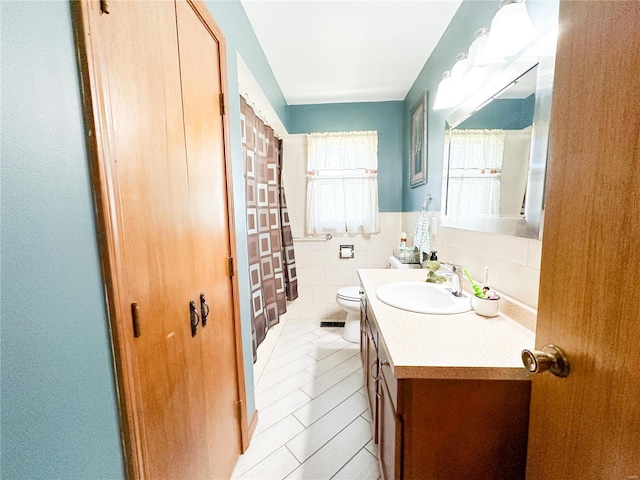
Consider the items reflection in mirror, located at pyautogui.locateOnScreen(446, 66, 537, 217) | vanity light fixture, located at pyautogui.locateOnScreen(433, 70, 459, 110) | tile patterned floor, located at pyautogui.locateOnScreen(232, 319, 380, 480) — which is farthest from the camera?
vanity light fixture, located at pyautogui.locateOnScreen(433, 70, 459, 110)

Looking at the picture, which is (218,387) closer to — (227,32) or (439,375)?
(439,375)

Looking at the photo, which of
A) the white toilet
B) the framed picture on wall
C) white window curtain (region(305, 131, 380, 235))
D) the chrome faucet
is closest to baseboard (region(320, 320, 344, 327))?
the white toilet

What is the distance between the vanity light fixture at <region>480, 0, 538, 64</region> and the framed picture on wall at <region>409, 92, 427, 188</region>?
3.40 ft

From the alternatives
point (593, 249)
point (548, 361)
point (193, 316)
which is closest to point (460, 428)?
point (548, 361)

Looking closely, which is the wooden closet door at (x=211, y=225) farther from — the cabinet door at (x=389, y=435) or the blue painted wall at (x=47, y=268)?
the cabinet door at (x=389, y=435)

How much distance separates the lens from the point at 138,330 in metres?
0.64

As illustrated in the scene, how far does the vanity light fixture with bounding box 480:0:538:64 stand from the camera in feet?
3.10

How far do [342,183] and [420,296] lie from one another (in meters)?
1.66

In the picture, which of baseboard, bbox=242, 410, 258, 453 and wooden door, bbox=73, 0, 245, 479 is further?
baseboard, bbox=242, 410, 258, 453

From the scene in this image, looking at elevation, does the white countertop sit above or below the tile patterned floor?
above

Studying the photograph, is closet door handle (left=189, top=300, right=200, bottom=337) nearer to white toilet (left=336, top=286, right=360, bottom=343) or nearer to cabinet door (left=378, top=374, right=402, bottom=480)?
cabinet door (left=378, top=374, right=402, bottom=480)

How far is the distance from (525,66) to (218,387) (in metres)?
1.78

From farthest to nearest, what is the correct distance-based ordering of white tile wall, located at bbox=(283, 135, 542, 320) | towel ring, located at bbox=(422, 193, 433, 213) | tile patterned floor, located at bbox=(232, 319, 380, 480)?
white tile wall, located at bbox=(283, 135, 542, 320), towel ring, located at bbox=(422, 193, 433, 213), tile patterned floor, located at bbox=(232, 319, 380, 480)

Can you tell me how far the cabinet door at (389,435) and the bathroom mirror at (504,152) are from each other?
2.60 ft
